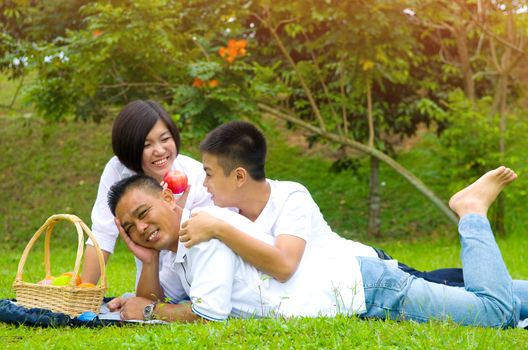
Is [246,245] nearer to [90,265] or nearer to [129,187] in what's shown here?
[129,187]

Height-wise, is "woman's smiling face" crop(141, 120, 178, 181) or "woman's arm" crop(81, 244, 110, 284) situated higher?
"woman's smiling face" crop(141, 120, 178, 181)

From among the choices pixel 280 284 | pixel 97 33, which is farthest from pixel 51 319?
pixel 97 33

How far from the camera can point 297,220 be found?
4.22m

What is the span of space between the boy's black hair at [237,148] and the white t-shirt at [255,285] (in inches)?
12.4

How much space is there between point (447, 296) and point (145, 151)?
2.15 m

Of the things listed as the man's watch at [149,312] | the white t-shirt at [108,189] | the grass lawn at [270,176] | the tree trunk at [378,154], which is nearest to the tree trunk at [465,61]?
the grass lawn at [270,176]

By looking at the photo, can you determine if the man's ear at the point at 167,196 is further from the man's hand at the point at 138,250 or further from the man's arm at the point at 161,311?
the man's arm at the point at 161,311

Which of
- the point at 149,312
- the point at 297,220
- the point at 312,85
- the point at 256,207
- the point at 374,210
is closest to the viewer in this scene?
the point at 297,220

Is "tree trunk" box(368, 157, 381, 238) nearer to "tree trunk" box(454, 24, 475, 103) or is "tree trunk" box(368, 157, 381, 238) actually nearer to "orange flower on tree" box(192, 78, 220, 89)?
"tree trunk" box(454, 24, 475, 103)

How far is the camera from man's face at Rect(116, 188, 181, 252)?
4.28m

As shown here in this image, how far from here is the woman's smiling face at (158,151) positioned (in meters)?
5.05

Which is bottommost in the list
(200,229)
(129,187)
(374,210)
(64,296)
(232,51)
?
(374,210)

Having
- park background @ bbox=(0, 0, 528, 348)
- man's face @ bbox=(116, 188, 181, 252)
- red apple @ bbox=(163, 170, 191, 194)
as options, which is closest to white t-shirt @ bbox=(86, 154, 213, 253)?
red apple @ bbox=(163, 170, 191, 194)

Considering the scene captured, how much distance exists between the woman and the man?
603mm
